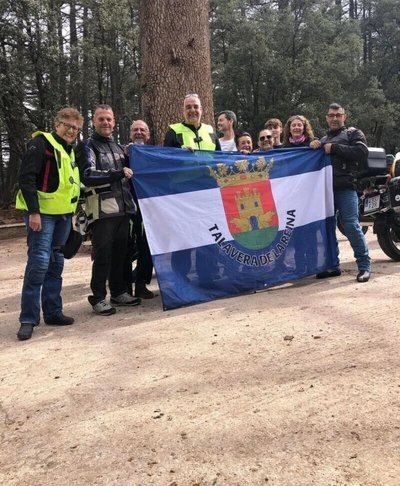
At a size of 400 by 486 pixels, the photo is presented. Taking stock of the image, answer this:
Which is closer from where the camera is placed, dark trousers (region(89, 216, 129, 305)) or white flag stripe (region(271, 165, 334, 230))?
dark trousers (region(89, 216, 129, 305))

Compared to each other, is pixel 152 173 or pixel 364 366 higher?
pixel 152 173

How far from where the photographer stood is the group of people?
390cm

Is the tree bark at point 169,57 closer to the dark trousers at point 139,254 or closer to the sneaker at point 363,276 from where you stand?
the dark trousers at point 139,254

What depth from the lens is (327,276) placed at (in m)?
5.29

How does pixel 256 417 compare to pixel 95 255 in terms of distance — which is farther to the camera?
pixel 95 255

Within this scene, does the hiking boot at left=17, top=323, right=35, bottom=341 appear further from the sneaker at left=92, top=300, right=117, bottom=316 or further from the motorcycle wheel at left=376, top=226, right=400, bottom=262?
the motorcycle wheel at left=376, top=226, right=400, bottom=262

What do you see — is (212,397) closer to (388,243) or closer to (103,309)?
(103,309)

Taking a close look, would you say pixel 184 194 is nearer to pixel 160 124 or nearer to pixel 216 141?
pixel 216 141

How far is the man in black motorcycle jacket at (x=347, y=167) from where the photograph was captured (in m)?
4.97

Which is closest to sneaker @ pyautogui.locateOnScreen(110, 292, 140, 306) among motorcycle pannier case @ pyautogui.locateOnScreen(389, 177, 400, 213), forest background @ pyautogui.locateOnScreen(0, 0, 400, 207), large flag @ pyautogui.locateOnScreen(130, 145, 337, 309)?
large flag @ pyautogui.locateOnScreen(130, 145, 337, 309)

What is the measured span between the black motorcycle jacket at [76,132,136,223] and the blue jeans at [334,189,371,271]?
2242 millimetres

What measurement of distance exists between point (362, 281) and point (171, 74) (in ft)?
11.4

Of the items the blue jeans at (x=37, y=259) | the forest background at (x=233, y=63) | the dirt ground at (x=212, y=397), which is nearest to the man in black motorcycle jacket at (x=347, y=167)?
the dirt ground at (x=212, y=397)

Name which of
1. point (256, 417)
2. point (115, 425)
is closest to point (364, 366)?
point (256, 417)
